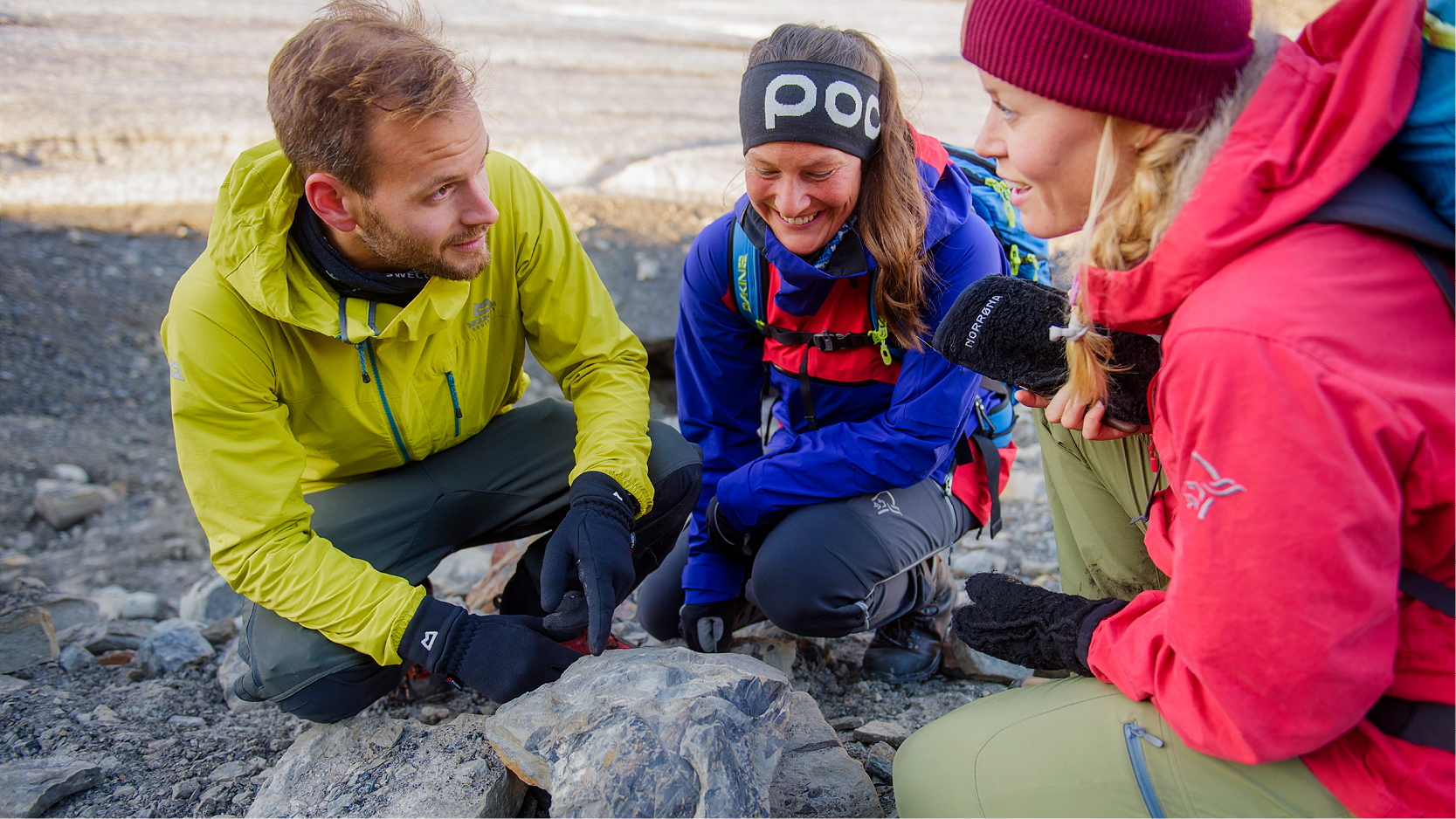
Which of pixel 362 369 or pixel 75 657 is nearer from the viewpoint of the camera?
pixel 362 369

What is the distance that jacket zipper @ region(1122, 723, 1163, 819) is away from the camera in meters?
1.69

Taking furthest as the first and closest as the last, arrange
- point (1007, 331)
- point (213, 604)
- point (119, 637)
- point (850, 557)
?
point (213, 604)
point (119, 637)
point (850, 557)
point (1007, 331)

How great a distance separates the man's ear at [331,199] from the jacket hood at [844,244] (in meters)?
1.10

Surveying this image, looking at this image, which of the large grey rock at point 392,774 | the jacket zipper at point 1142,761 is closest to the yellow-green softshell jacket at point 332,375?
the large grey rock at point 392,774

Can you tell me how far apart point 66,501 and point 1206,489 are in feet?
14.7

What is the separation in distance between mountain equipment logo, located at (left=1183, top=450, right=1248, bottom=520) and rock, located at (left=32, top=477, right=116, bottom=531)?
4431 millimetres

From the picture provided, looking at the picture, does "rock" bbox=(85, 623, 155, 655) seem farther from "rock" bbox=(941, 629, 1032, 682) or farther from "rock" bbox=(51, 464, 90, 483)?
"rock" bbox=(941, 629, 1032, 682)

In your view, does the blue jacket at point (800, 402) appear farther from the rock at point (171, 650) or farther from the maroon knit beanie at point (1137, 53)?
the rock at point (171, 650)

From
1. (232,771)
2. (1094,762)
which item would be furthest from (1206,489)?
(232,771)

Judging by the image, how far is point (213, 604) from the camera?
11.2 feet

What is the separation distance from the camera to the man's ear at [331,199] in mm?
2295

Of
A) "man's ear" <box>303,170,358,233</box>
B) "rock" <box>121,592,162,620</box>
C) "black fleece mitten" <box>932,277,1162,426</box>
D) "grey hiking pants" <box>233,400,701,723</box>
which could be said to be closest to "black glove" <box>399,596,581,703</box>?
"grey hiking pants" <box>233,400,701,723</box>

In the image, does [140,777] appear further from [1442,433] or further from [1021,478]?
[1021,478]

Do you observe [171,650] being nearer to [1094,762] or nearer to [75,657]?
[75,657]
